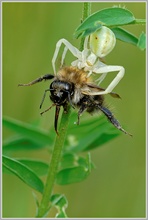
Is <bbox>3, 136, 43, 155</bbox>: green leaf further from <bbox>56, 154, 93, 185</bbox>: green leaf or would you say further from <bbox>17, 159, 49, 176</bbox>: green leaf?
<bbox>56, 154, 93, 185</bbox>: green leaf

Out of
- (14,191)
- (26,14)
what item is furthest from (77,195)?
(26,14)

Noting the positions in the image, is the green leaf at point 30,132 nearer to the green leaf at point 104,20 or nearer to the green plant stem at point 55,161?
the green plant stem at point 55,161

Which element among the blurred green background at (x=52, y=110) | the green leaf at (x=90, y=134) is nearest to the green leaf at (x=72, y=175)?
the green leaf at (x=90, y=134)

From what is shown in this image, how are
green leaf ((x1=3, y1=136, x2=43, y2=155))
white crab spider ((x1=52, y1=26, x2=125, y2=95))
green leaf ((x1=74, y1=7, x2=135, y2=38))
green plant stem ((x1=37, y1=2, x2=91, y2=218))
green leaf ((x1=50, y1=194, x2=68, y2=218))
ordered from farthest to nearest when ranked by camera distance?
green leaf ((x1=3, y1=136, x2=43, y2=155)), green leaf ((x1=50, y1=194, x2=68, y2=218)), green plant stem ((x1=37, y1=2, x2=91, y2=218)), white crab spider ((x1=52, y1=26, x2=125, y2=95)), green leaf ((x1=74, y1=7, x2=135, y2=38))

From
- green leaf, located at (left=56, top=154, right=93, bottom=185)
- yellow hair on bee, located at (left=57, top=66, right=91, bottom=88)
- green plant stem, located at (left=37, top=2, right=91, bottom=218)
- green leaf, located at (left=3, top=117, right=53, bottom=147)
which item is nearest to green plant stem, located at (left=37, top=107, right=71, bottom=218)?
green plant stem, located at (left=37, top=2, right=91, bottom=218)

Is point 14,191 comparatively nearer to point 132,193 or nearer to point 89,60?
point 132,193

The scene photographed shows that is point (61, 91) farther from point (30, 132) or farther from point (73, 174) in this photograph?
point (30, 132)

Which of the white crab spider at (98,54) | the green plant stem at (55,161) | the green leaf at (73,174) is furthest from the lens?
the green leaf at (73,174)
